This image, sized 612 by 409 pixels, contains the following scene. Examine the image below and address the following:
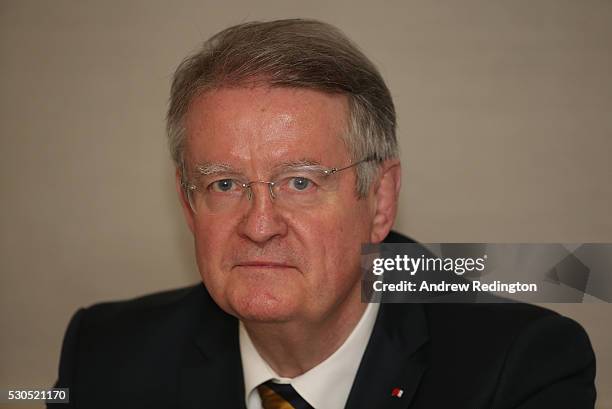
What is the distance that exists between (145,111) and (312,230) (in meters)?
1.19

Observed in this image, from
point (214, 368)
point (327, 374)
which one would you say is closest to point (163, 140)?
point (214, 368)

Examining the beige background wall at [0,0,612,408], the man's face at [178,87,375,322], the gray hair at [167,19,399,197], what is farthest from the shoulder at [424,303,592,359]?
the gray hair at [167,19,399,197]

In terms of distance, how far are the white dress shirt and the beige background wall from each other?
0.55 m

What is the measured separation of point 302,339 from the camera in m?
2.29

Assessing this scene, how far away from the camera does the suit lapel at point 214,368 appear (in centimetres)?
242

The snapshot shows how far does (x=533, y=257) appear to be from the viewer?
2434 millimetres

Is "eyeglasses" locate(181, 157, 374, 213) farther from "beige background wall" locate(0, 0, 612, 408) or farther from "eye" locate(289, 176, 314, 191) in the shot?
"beige background wall" locate(0, 0, 612, 408)

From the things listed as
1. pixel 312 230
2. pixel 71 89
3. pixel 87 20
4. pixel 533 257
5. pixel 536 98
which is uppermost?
pixel 87 20

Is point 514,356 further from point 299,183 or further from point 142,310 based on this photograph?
point 142,310

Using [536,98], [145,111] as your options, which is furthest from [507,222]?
[145,111]

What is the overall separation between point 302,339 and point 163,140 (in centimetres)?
114

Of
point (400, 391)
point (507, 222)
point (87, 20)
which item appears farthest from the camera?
point (87, 20)

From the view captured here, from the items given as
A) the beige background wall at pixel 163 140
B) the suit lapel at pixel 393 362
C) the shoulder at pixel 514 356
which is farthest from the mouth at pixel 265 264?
the beige background wall at pixel 163 140

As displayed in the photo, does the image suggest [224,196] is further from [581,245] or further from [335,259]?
[581,245]
